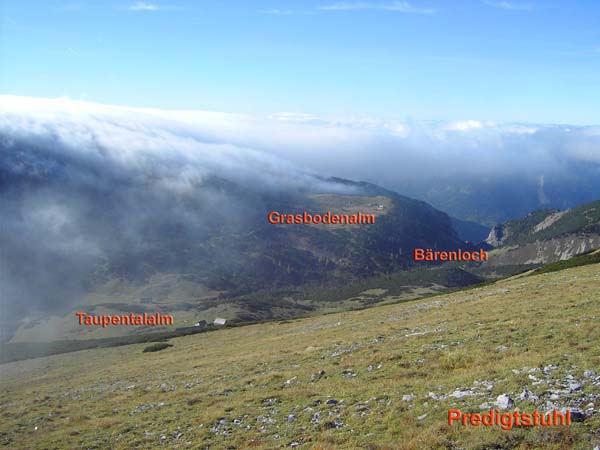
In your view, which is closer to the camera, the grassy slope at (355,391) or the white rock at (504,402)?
the white rock at (504,402)

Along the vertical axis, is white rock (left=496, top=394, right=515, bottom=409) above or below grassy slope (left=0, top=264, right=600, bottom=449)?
above

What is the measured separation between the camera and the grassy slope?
17625 mm

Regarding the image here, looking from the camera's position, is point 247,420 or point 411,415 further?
point 247,420

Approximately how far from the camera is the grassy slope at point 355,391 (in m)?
17.6

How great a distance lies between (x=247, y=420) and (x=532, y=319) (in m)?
20.9

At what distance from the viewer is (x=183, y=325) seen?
197875 mm

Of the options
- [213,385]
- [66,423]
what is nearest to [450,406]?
[213,385]

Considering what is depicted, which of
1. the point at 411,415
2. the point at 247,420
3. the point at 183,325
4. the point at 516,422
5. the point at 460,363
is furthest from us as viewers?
the point at 183,325

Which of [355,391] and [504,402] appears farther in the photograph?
[355,391]

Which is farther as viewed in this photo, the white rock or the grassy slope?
the grassy slope

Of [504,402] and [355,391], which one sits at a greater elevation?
[504,402]

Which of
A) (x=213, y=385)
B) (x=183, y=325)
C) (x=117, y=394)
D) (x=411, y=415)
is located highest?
(x=411, y=415)

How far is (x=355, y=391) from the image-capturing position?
23.4 m

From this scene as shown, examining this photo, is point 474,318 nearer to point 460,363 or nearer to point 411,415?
point 460,363
